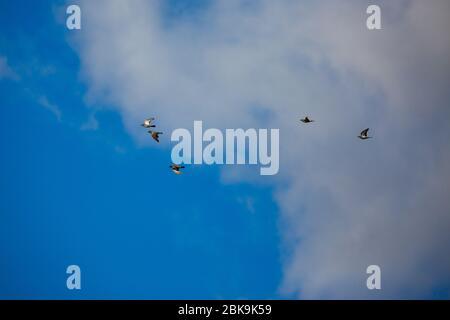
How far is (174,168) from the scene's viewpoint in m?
50.9

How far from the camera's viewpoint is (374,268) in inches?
2031
